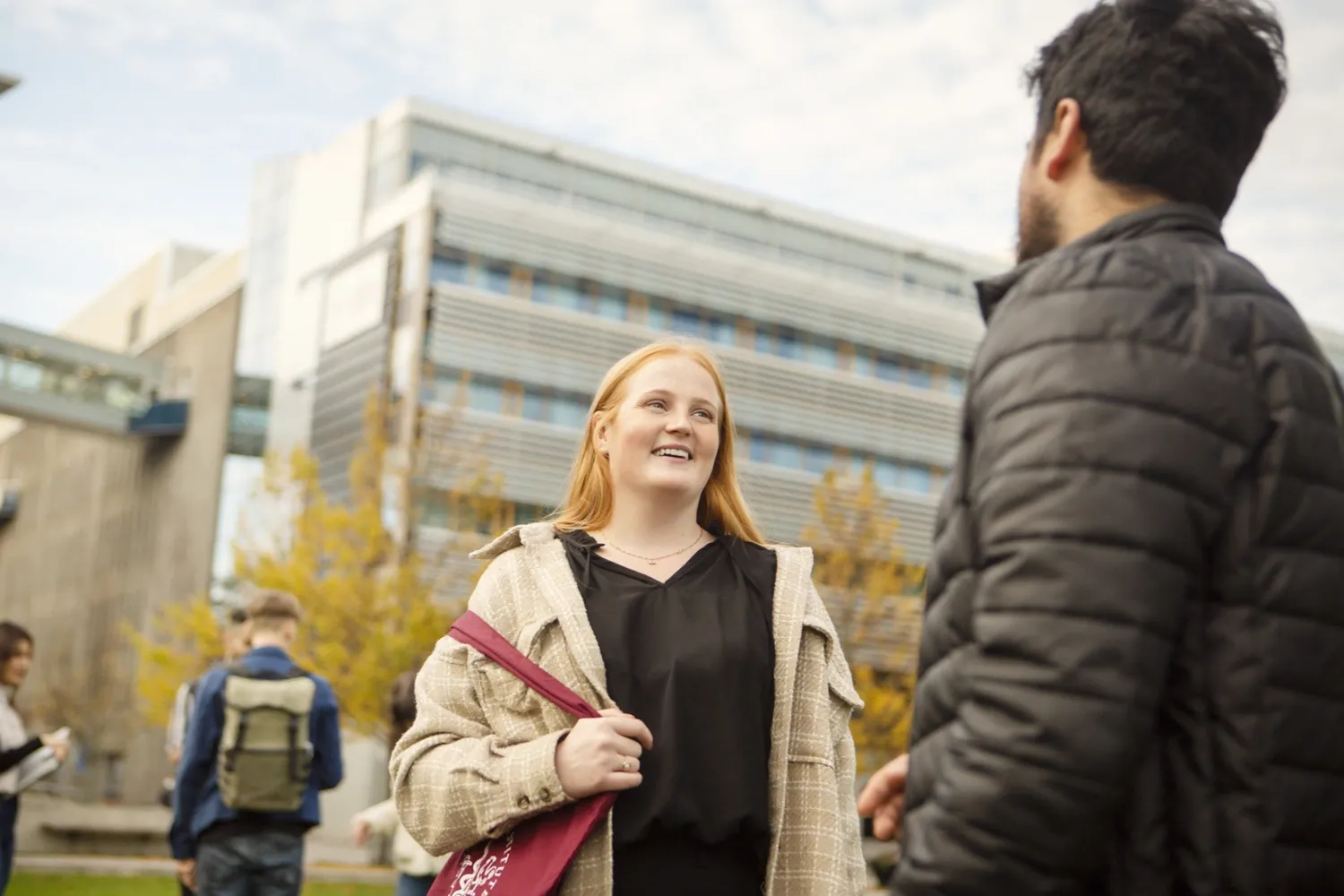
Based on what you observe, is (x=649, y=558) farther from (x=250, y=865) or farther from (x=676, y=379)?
(x=250, y=865)

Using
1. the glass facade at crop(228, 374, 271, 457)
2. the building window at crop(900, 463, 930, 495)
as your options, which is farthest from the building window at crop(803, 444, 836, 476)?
the glass facade at crop(228, 374, 271, 457)

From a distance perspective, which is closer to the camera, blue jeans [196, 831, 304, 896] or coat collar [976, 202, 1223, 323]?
coat collar [976, 202, 1223, 323]

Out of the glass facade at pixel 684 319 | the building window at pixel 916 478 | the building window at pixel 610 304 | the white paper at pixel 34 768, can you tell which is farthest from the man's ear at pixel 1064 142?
the building window at pixel 916 478

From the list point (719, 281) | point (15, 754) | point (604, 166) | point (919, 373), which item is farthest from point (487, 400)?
point (15, 754)

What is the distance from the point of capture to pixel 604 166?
5247cm

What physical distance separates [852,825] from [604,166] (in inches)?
1982

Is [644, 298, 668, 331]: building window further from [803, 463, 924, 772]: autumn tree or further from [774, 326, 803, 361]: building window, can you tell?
[803, 463, 924, 772]: autumn tree

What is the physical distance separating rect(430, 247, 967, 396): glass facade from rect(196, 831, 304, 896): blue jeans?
121ft

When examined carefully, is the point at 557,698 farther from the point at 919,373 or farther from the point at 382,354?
the point at 919,373

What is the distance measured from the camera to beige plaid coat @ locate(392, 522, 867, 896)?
304 centimetres

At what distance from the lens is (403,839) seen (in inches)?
278

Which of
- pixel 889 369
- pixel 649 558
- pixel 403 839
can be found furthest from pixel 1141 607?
pixel 889 369

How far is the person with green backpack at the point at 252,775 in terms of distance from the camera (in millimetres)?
6633

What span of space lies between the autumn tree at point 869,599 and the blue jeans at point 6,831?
23.5 metres
